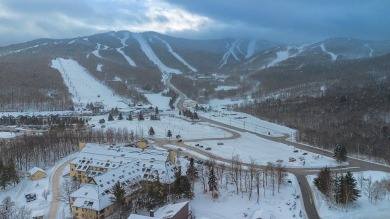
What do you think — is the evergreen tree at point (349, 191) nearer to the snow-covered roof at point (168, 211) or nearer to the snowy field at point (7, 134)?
the snow-covered roof at point (168, 211)

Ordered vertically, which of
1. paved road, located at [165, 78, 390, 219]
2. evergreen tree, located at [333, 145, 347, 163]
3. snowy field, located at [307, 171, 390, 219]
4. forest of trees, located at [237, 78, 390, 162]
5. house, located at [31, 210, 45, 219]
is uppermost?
forest of trees, located at [237, 78, 390, 162]

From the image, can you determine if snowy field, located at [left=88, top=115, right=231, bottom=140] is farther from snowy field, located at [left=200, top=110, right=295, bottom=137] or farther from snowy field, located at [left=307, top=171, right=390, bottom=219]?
snowy field, located at [left=307, top=171, right=390, bottom=219]

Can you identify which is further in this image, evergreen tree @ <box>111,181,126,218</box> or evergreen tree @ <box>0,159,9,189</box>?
evergreen tree @ <box>0,159,9,189</box>

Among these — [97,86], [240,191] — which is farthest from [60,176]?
[97,86]

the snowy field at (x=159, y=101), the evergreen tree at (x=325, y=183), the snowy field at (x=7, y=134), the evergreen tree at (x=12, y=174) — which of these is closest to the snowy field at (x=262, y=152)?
the evergreen tree at (x=325, y=183)

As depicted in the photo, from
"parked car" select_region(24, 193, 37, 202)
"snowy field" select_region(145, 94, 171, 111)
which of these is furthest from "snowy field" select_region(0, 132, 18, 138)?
"snowy field" select_region(145, 94, 171, 111)

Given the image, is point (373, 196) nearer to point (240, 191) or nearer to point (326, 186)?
point (326, 186)

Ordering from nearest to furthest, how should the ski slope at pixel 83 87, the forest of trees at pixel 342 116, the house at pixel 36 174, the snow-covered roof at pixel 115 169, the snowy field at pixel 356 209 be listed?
the snow-covered roof at pixel 115 169 → the snowy field at pixel 356 209 → the house at pixel 36 174 → the forest of trees at pixel 342 116 → the ski slope at pixel 83 87
